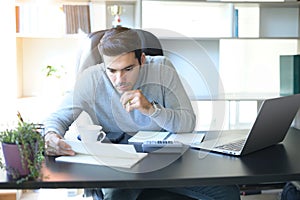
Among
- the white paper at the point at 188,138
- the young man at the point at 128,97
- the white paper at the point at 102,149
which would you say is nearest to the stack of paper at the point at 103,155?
the white paper at the point at 102,149

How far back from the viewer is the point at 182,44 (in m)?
3.22

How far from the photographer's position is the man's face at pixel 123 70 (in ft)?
5.28

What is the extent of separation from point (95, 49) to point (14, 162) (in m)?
1.12

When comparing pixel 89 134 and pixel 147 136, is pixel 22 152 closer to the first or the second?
pixel 89 134

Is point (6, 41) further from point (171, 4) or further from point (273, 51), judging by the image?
point (273, 51)

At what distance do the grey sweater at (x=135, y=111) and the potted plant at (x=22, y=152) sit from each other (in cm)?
51

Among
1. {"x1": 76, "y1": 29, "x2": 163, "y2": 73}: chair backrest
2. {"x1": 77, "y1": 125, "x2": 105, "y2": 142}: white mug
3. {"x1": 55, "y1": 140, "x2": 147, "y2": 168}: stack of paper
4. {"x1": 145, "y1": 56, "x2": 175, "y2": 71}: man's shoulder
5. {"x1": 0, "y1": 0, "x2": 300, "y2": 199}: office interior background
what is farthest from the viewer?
{"x1": 0, "y1": 0, "x2": 300, "y2": 199}: office interior background

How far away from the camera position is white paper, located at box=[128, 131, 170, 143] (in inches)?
57.8

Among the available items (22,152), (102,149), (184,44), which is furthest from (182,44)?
(22,152)

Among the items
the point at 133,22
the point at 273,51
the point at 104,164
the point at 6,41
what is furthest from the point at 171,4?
the point at 104,164

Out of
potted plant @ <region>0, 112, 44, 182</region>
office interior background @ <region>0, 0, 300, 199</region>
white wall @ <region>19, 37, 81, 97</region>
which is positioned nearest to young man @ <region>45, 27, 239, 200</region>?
potted plant @ <region>0, 112, 44, 182</region>

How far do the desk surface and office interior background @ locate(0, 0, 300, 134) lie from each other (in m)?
1.64

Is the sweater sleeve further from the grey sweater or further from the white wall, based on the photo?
the white wall

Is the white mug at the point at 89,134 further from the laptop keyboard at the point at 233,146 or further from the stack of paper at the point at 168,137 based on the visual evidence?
the laptop keyboard at the point at 233,146
